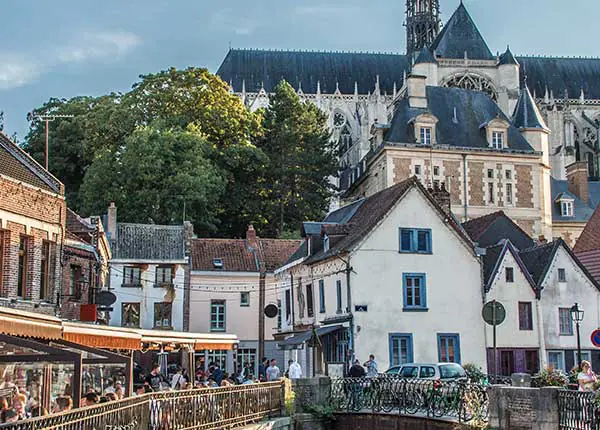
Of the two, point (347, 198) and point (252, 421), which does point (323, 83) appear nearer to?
point (347, 198)

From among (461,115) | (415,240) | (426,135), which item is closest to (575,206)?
(461,115)

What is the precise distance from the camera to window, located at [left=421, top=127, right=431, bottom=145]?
2260 inches

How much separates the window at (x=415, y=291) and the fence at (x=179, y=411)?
12507 mm

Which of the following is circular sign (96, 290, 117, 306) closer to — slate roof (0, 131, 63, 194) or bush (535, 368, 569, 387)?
slate roof (0, 131, 63, 194)

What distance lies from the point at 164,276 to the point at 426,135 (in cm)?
2050

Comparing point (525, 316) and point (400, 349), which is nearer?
point (400, 349)

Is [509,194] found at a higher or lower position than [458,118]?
lower

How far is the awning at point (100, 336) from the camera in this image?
15.8m

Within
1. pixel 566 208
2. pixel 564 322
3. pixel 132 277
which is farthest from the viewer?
pixel 566 208

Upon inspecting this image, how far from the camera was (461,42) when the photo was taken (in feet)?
272

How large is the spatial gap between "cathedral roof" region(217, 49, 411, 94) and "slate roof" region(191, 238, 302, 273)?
53533 millimetres

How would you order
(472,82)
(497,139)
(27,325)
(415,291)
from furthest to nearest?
1. (472,82)
2. (497,139)
3. (415,291)
4. (27,325)

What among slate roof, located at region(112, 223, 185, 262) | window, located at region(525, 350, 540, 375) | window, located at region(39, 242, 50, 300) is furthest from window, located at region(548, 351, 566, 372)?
window, located at region(39, 242, 50, 300)

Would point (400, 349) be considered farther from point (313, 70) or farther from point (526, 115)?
point (313, 70)
